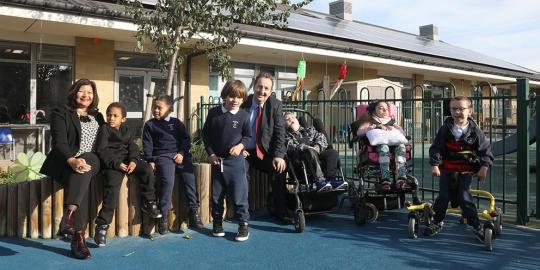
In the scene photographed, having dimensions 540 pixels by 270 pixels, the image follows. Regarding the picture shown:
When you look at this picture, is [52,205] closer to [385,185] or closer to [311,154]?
[311,154]

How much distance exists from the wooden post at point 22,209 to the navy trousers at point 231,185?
74.1 inches

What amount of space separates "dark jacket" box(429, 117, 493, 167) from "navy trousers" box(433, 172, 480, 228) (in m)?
0.20

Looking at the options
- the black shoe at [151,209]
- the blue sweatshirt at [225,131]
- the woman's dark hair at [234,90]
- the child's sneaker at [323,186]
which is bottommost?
the black shoe at [151,209]

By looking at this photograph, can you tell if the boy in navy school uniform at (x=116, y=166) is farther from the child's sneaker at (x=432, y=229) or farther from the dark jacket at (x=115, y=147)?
the child's sneaker at (x=432, y=229)

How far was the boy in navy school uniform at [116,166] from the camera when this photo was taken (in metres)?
4.42

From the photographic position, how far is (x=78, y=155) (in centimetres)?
430

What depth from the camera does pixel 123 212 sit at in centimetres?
476

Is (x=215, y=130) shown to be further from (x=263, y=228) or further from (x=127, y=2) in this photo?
(x=127, y=2)

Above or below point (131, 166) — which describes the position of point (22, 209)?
below

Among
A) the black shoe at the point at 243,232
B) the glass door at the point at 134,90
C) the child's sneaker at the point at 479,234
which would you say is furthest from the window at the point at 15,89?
the child's sneaker at the point at 479,234

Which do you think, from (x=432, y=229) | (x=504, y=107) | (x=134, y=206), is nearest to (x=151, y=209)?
(x=134, y=206)

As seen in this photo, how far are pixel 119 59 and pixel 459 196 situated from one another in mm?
9296

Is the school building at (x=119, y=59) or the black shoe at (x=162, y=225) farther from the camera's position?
the school building at (x=119, y=59)

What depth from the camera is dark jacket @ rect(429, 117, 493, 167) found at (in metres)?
4.52
